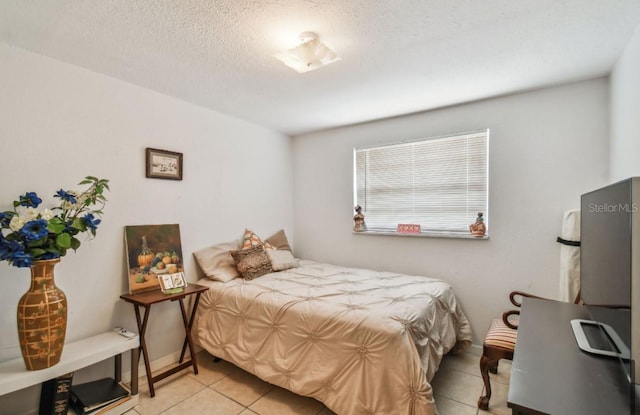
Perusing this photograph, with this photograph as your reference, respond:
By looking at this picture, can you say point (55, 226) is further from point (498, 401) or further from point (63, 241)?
point (498, 401)

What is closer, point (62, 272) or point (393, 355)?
Result: point (393, 355)

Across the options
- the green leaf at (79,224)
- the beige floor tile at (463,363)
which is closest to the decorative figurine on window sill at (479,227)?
the beige floor tile at (463,363)

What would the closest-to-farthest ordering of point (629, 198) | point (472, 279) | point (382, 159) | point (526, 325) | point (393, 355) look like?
1. point (629, 198)
2. point (526, 325)
3. point (393, 355)
4. point (472, 279)
5. point (382, 159)

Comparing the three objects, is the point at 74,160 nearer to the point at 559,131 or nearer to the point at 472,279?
the point at 472,279

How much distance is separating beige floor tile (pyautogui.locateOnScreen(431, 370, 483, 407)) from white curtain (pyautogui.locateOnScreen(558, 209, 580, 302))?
3.11 feet

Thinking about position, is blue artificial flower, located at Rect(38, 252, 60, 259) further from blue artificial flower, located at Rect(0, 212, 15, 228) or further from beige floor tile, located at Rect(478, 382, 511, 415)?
beige floor tile, located at Rect(478, 382, 511, 415)

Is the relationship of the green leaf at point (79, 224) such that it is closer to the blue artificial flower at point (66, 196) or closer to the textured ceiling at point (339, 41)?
the blue artificial flower at point (66, 196)

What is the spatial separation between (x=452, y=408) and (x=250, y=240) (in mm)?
2347

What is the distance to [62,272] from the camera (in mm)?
2074

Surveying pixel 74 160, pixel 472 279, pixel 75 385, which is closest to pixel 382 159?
pixel 472 279

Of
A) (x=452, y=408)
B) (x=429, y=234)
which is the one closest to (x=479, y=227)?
(x=429, y=234)

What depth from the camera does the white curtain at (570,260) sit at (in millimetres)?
2201

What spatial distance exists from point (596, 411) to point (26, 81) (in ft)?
10.6

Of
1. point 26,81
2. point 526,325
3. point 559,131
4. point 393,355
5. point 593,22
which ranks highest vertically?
point 593,22
